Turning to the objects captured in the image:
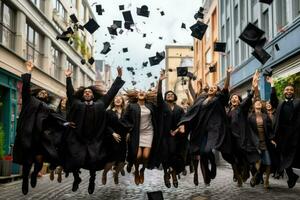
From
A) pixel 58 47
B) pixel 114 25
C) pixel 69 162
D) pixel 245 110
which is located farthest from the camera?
pixel 58 47

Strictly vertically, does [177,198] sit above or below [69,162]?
below

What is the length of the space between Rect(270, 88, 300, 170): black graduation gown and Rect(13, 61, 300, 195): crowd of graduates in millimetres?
15

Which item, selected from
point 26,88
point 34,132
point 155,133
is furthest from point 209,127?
point 26,88

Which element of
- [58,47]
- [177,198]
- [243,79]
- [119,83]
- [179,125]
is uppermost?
[58,47]

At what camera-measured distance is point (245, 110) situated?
11.1 m

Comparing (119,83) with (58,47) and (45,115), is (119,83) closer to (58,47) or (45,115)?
(45,115)

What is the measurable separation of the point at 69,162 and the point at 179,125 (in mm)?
2568

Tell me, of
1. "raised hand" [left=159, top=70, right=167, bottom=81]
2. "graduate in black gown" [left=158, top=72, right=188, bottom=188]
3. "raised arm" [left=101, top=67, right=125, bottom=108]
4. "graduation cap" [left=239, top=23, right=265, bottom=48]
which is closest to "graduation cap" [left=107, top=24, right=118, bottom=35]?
"graduation cap" [left=239, top=23, right=265, bottom=48]

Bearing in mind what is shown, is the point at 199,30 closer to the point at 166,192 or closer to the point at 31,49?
the point at 166,192

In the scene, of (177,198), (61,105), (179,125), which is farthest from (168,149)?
(61,105)

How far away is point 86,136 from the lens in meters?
9.52

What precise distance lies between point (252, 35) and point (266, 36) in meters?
10.4

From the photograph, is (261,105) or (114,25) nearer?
(261,105)

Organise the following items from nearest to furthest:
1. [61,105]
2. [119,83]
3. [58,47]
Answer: [119,83], [61,105], [58,47]
